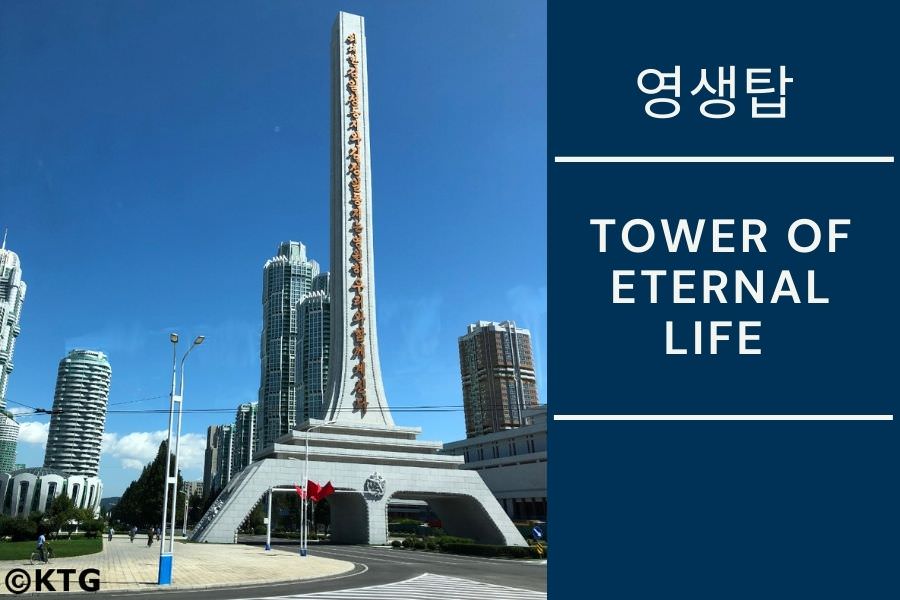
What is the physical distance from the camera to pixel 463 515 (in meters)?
68.8

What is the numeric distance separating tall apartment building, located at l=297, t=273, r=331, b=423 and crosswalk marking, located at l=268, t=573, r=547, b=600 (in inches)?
4119

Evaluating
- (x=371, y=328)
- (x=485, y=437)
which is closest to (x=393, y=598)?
(x=371, y=328)

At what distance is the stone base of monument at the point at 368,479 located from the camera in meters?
58.6

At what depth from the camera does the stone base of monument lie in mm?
58562

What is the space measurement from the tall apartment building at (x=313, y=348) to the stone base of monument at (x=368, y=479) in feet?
204

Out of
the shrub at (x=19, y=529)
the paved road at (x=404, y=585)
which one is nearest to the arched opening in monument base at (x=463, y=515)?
the shrub at (x=19, y=529)

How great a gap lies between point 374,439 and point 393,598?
46.7 metres

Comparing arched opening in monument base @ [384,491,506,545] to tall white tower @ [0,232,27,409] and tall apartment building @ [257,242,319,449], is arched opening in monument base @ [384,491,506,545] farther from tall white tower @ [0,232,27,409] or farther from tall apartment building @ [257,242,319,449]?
tall white tower @ [0,232,27,409]

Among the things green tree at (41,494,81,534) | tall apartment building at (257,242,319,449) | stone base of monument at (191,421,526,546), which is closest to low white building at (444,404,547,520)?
stone base of monument at (191,421,526,546)

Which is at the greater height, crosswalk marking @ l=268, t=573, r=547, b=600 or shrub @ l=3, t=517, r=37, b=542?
crosswalk marking @ l=268, t=573, r=547, b=600

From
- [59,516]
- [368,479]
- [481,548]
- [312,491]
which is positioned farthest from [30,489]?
[481,548]
